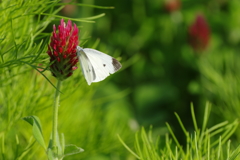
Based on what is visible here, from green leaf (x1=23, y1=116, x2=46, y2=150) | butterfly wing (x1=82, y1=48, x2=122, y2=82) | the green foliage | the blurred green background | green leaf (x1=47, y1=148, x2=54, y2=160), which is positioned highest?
butterfly wing (x1=82, y1=48, x2=122, y2=82)

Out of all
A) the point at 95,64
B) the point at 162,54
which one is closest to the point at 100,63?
the point at 95,64

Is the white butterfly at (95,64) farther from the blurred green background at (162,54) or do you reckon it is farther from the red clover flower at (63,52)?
the blurred green background at (162,54)

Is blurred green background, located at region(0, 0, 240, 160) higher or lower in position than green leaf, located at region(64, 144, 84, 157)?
lower

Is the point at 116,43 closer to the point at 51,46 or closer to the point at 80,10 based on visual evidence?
the point at 80,10

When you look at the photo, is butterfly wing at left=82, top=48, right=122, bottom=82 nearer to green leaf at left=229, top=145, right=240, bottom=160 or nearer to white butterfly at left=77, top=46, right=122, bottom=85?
white butterfly at left=77, top=46, right=122, bottom=85

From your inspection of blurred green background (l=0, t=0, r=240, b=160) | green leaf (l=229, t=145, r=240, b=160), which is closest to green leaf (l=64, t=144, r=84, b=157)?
green leaf (l=229, t=145, r=240, b=160)

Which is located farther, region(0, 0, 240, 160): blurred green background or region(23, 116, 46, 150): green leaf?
region(0, 0, 240, 160): blurred green background

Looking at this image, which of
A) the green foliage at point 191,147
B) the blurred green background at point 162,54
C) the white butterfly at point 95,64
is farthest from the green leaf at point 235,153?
the blurred green background at point 162,54
